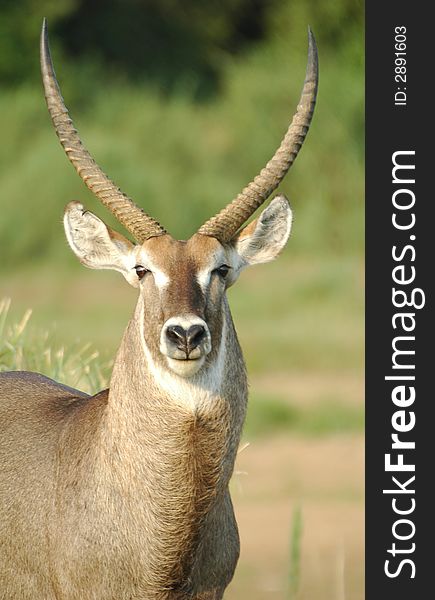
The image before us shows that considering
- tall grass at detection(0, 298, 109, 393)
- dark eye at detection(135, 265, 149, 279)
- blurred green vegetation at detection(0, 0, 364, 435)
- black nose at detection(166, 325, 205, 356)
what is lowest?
black nose at detection(166, 325, 205, 356)

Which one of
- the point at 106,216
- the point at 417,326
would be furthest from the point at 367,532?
the point at 106,216

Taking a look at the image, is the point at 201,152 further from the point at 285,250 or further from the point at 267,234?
the point at 267,234

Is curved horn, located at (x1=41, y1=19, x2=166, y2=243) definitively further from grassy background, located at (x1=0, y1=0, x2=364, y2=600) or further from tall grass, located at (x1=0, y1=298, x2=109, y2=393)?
grassy background, located at (x1=0, y1=0, x2=364, y2=600)

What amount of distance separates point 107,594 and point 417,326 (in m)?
2.58

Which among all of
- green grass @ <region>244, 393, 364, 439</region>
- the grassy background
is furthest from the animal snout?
green grass @ <region>244, 393, 364, 439</region>

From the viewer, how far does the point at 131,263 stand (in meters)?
6.58

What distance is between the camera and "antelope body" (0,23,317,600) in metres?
6.22

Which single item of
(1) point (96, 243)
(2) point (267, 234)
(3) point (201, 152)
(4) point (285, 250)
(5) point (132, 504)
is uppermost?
(3) point (201, 152)

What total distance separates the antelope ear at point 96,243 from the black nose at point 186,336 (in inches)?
28.5

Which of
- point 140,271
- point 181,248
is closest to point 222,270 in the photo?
point 181,248

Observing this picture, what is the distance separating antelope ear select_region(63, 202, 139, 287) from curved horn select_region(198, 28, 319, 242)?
37 centimetres

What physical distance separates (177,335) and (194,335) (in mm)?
66

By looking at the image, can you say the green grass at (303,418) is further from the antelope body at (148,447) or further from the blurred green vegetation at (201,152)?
the antelope body at (148,447)

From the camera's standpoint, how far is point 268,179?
6.70 meters
